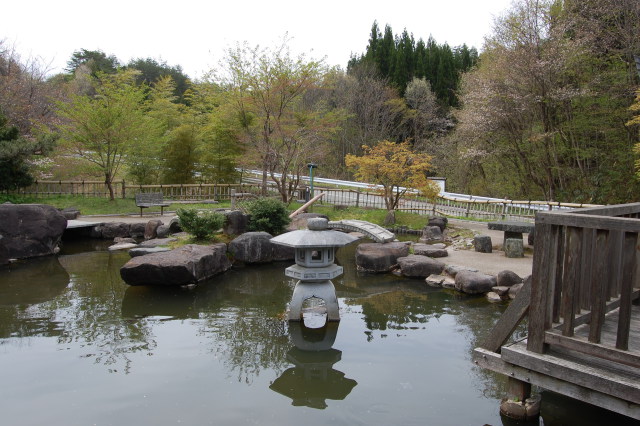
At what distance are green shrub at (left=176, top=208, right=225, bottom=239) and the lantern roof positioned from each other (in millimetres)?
4244

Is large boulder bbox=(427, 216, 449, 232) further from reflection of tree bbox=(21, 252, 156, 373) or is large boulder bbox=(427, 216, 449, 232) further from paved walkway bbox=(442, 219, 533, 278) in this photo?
Result: reflection of tree bbox=(21, 252, 156, 373)

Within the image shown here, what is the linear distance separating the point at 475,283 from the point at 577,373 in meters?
4.80

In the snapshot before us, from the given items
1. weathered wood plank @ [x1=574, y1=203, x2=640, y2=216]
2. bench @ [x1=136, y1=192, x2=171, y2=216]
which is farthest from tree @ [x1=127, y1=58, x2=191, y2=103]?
weathered wood plank @ [x1=574, y1=203, x2=640, y2=216]

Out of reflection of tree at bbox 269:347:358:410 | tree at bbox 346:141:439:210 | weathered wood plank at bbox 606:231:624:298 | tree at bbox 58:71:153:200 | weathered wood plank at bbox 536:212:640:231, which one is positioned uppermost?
tree at bbox 58:71:153:200

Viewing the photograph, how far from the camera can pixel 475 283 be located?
312 inches

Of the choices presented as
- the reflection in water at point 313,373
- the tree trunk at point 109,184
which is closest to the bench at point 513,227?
the reflection in water at point 313,373

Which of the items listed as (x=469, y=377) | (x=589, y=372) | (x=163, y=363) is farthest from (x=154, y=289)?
(x=589, y=372)

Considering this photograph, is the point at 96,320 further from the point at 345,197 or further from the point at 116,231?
the point at 345,197

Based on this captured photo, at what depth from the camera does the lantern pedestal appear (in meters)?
6.38

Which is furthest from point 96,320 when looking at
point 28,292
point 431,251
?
point 431,251

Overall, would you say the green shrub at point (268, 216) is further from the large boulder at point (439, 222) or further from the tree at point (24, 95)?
the tree at point (24, 95)

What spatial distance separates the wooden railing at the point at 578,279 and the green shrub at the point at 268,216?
8.28 meters

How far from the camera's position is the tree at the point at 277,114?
54.9ft

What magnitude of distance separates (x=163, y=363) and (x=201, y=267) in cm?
352
